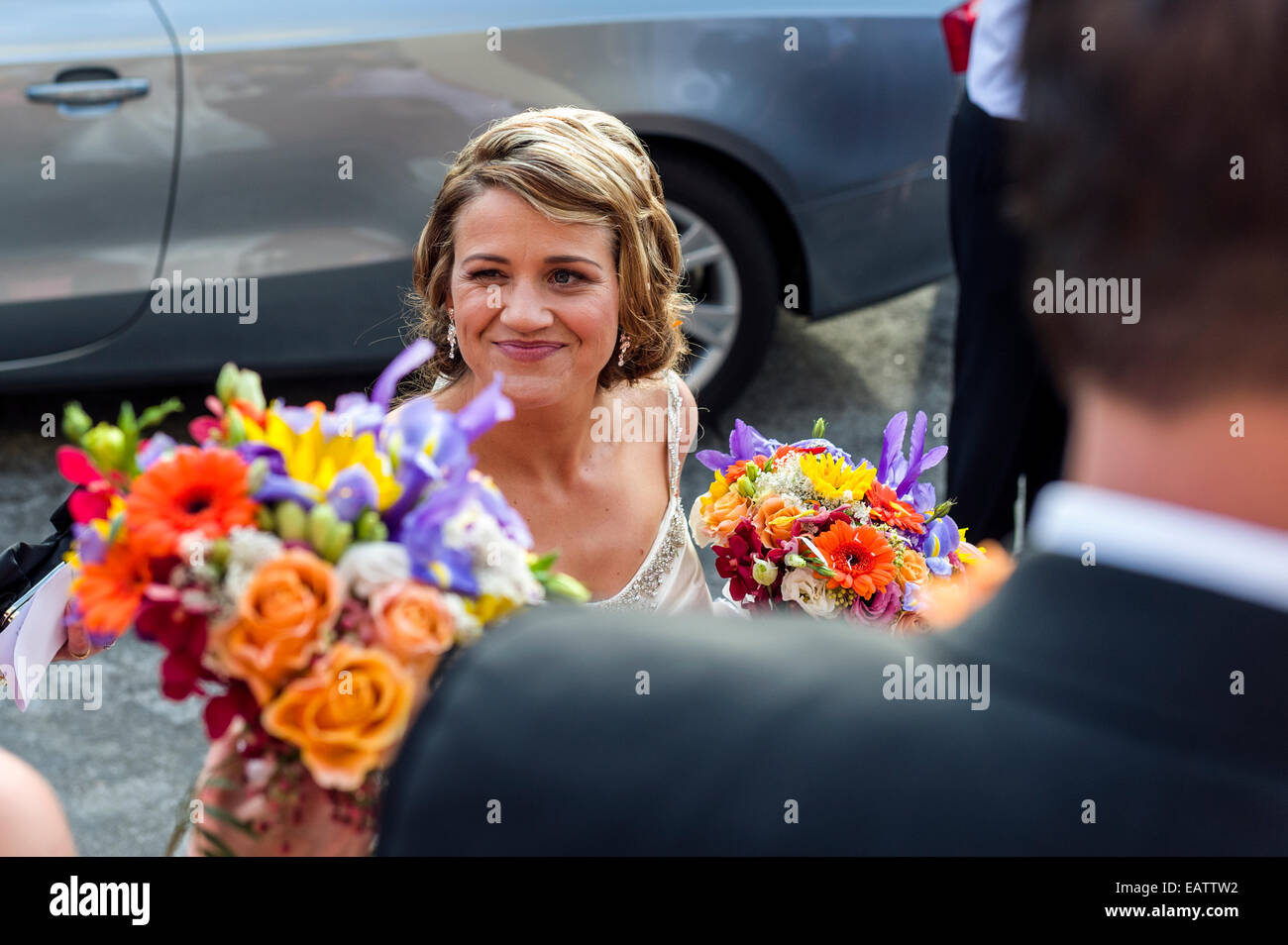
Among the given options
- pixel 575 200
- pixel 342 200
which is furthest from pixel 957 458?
pixel 342 200

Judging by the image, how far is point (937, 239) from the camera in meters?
4.20

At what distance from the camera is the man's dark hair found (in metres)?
0.69

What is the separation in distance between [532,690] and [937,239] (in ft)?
11.9

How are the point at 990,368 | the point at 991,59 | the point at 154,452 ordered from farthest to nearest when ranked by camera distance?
the point at 990,368, the point at 991,59, the point at 154,452

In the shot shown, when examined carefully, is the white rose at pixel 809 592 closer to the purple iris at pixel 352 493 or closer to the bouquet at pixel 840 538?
the bouquet at pixel 840 538

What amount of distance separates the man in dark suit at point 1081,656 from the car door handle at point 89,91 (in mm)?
3187

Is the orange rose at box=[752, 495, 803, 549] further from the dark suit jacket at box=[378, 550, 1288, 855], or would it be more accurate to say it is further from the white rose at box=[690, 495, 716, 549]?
the dark suit jacket at box=[378, 550, 1288, 855]

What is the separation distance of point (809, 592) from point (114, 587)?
1.05 m

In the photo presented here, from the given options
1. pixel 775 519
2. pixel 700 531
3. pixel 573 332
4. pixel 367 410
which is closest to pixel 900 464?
pixel 775 519

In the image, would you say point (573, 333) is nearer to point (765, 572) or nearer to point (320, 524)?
point (765, 572)

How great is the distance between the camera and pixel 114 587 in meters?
1.16

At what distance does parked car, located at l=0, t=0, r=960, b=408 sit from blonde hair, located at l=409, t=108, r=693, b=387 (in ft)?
3.81

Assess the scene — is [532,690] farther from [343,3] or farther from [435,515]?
[343,3]

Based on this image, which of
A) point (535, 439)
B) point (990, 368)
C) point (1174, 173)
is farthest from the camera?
point (990, 368)
